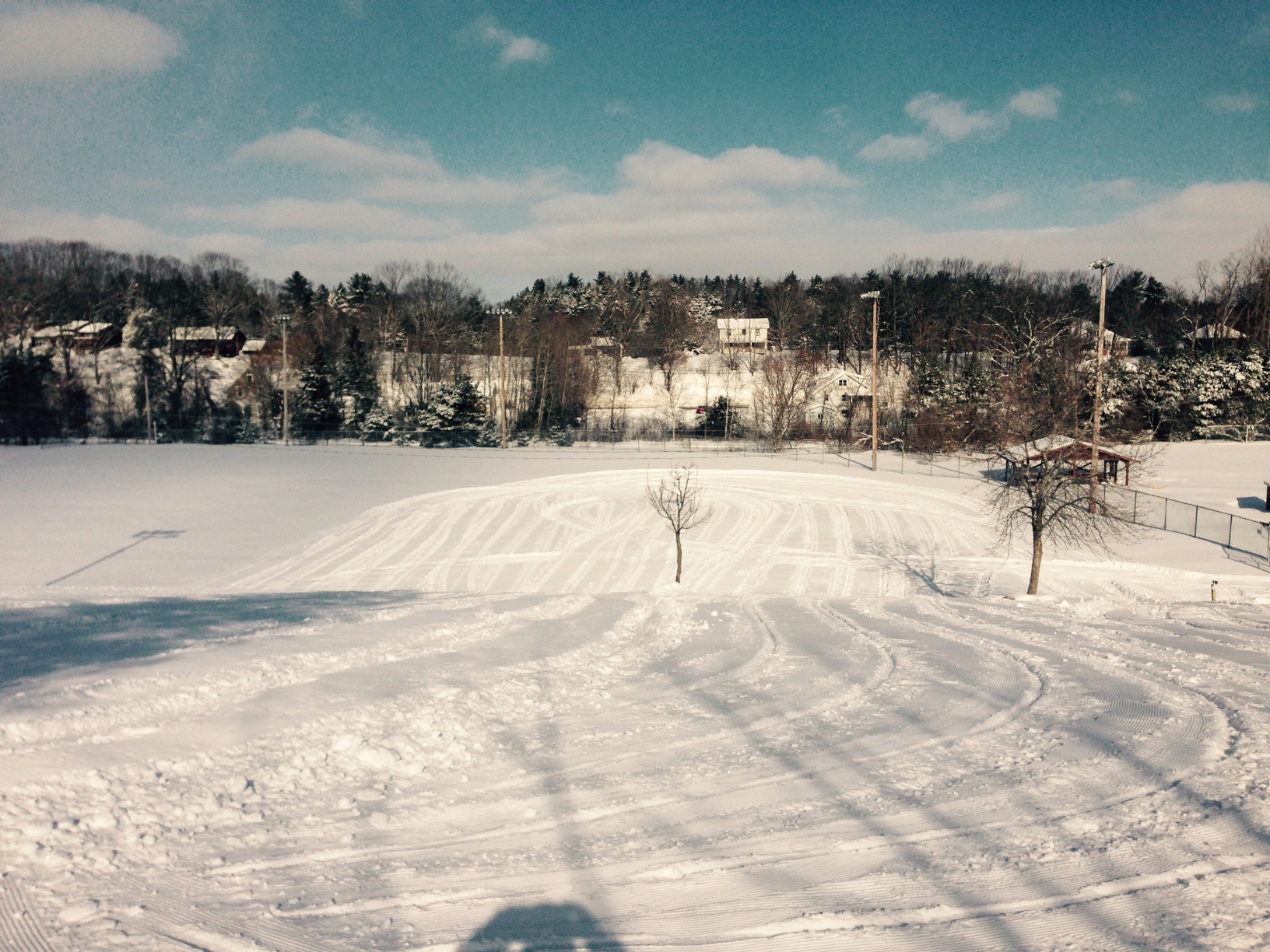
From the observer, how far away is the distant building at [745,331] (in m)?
84.6

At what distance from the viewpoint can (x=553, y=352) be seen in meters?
60.9

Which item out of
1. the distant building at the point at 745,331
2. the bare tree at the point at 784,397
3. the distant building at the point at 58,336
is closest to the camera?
the bare tree at the point at 784,397

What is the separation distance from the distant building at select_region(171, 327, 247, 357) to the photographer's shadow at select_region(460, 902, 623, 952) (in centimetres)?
6721

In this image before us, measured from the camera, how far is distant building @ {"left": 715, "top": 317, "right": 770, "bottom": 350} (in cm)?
8456

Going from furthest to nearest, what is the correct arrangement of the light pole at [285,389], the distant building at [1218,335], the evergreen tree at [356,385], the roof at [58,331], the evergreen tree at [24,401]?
1. the roof at [58,331]
2. the evergreen tree at [356,385]
3. the distant building at [1218,335]
4. the evergreen tree at [24,401]
5. the light pole at [285,389]

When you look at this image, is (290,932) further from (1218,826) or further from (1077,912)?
(1218,826)

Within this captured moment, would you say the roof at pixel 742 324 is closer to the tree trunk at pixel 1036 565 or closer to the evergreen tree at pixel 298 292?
the evergreen tree at pixel 298 292

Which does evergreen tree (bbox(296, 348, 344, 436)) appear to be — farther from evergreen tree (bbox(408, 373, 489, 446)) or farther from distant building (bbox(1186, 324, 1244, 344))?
distant building (bbox(1186, 324, 1244, 344))

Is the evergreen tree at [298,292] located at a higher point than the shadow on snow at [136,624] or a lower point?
higher

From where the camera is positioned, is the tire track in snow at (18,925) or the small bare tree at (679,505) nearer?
the tire track in snow at (18,925)

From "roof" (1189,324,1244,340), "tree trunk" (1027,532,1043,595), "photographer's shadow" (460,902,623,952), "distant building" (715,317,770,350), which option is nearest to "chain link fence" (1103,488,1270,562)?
"tree trunk" (1027,532,1043,595)

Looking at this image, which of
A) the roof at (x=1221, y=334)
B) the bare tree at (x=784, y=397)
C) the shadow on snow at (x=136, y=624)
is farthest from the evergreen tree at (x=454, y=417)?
the roof at (x=1221, y=334)

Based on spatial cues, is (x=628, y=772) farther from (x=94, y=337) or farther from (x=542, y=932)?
(x=94, y=337)

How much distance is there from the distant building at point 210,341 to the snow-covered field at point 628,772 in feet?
172
